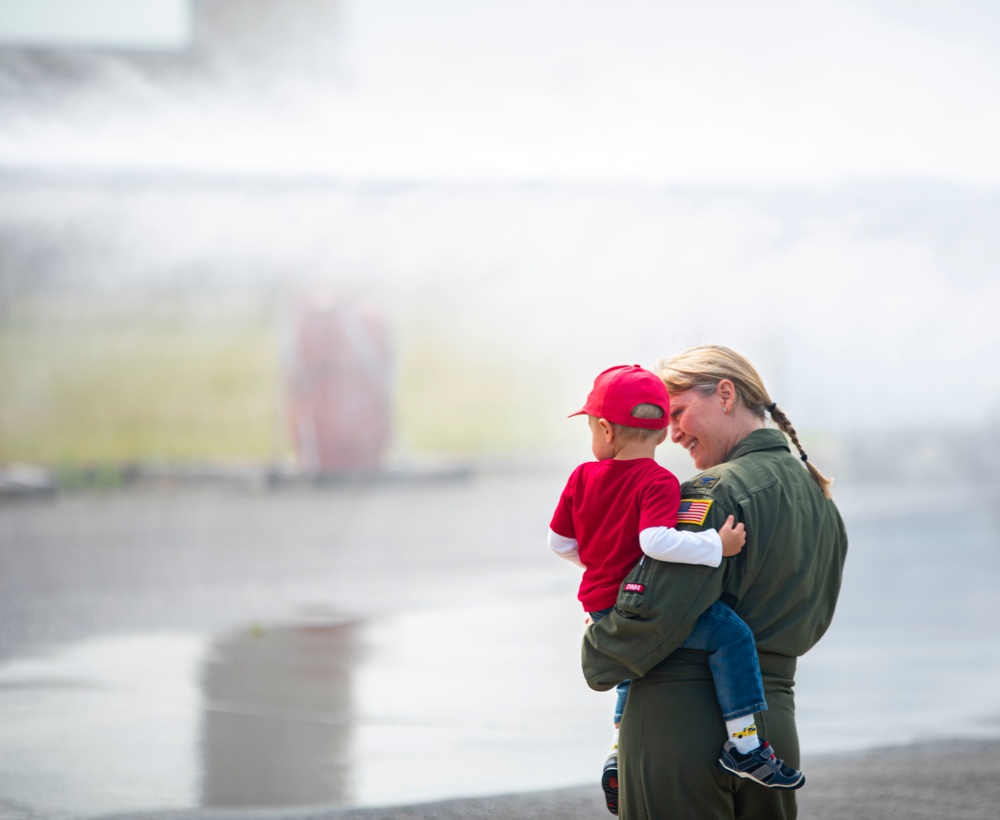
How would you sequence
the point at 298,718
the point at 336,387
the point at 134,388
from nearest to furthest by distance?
the point at 298,718
the point at 336,387
the point at 134,388

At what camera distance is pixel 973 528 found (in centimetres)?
1198

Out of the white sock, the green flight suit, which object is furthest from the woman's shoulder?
the white sock

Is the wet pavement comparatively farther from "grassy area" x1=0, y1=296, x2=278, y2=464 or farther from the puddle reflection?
"grassy area" x1=0, y1=296, x2=278, y2=464

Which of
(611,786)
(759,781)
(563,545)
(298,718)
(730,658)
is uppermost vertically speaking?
(563,545)

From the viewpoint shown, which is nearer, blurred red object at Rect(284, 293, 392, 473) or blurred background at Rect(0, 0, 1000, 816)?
blurred background at Rect(0, 0, 1000, 816)

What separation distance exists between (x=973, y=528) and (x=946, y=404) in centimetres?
301

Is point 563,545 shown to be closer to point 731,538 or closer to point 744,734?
point 731,538

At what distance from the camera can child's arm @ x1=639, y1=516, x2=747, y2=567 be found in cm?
220

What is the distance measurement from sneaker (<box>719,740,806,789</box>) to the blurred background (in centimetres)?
730

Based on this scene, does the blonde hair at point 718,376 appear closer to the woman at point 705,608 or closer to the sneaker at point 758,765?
the woman at point 705,608

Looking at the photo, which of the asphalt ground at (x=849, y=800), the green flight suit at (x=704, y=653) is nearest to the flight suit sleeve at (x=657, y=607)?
the green flight suit at (x=704, y=653)

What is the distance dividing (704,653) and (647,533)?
0.30 meters

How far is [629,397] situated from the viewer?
233 cm

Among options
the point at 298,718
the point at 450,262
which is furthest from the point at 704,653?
the point at 450,262
